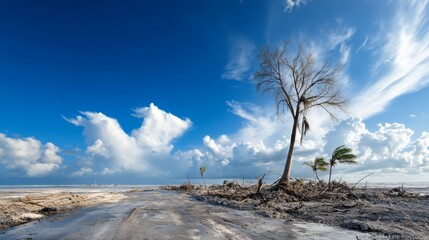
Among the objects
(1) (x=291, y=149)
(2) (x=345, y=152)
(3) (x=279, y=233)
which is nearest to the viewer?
(3) (x=279, y=233)

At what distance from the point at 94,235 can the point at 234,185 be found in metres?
23.2

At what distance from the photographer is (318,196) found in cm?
1788

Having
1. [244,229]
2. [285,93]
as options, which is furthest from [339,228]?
[285,93]

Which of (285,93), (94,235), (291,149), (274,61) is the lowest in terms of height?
(94,235)

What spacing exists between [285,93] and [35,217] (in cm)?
1910

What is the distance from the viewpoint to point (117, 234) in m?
7.17

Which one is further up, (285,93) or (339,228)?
(285,93)

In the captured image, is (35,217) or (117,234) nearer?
(117,234)

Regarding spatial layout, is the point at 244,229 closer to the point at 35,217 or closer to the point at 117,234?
the point at 117,234

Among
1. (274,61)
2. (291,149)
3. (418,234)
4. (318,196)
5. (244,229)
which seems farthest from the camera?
(274,61)

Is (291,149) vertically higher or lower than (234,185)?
higher

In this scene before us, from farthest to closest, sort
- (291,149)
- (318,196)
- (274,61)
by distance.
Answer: (274,61)
(291,149)
(318,196)

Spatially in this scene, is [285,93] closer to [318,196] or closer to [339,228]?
[318,196]

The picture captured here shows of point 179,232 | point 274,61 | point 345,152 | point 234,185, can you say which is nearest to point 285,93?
point 274,61
